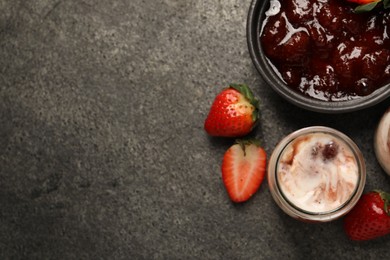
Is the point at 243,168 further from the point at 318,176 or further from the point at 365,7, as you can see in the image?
the point at 365,7

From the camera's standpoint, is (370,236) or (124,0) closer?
(370,236)

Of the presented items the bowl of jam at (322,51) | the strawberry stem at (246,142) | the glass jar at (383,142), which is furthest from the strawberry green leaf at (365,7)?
the strawberry stem at (246,142)

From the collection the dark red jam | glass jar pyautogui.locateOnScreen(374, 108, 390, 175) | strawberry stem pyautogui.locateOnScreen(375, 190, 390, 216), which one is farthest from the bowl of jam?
strawberry stem pyautogui.locateOnScreen(375, 190, 390, 216)

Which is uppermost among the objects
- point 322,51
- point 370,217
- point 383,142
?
point 322,51

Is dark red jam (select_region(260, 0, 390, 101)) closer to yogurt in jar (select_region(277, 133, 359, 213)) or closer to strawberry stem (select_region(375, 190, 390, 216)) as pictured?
yogurt in jar (select_region(277, 133, 359, 213))

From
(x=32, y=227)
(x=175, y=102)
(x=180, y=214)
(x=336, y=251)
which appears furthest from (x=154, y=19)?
(x=336, y=251)

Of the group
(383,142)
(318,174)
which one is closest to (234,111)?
(318,174)

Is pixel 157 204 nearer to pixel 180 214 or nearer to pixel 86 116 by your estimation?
pixel 180 214
